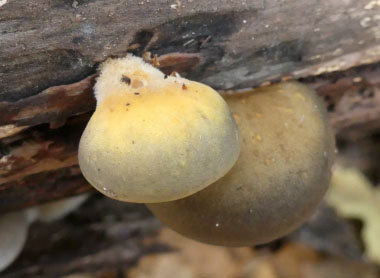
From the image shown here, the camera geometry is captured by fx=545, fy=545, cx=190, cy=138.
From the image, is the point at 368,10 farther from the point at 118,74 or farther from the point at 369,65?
the point at 118,74

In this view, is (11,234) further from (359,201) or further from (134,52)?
(359,201)

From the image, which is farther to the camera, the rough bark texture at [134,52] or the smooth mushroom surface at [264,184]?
the smooth mushroom surface at [264,184]

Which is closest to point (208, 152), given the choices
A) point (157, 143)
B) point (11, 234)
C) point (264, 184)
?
point (157, 143)

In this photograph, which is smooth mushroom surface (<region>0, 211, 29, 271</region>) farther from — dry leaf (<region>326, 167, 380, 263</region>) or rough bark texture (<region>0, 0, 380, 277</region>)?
dry leaf (<region>326, 167, 380, 263</region>)

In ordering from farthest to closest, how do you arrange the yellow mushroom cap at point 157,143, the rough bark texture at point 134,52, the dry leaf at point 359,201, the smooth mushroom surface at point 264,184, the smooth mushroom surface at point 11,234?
the dry leaf at point 359,201 → the smooth mushroom surface at point 11,234 → the smooth mushroom surface at point 264,184 → the rough bark texture at point 134,52 → the yellow mushroom cap at point 157,143

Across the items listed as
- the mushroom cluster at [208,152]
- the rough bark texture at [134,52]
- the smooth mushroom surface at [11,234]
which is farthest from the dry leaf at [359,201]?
the smooth mushroom surface at [11,234]

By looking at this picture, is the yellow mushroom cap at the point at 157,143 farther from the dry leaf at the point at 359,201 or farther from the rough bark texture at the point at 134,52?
the dry leaf at the point at 359,201

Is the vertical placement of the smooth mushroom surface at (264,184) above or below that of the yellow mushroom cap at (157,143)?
below

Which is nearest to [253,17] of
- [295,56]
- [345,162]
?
[295,56]
